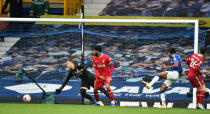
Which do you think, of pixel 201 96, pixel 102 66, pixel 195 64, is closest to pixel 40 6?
pixel 102 66

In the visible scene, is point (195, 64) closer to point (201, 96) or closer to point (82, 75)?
→ point (201, 96)

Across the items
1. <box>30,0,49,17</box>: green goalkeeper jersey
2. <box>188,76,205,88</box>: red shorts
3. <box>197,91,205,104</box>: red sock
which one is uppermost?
<box>30,0,49,17</box>: green goalkeeper jersey

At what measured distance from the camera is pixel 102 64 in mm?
8930

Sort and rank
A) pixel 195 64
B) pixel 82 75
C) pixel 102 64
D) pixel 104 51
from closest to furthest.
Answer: pixel 102 64 → pixel 195 64 → pixel 82 75 → pixel 104 51

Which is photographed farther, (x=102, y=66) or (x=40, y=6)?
(x=40, y=6)

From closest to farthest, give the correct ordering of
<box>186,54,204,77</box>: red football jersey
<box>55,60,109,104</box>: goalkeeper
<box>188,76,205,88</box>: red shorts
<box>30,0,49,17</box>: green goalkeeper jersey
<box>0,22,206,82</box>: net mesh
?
<box>186,54,204,77</box>: red football jersey → <box>188,76,205,88</box>: red shorts → <box>55,60,109,104</box>: goalkeeper → <box>0,22,206,82</box>: net mesh → <box>30,0,49,17</box>: green goalkeeper jersey

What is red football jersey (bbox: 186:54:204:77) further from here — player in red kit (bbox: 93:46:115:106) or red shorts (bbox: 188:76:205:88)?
player in red kit (bbox: 93:46:115:106)

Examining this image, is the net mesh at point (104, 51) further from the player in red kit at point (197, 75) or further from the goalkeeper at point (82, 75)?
the player in red kit at point (197, 75)

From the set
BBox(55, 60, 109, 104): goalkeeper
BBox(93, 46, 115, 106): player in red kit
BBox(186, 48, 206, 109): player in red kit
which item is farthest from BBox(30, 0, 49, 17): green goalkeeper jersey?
BBox(186, 48, 206, 109): player in red kit

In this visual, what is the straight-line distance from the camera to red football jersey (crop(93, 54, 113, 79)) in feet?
29.2

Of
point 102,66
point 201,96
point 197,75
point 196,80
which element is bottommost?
point 201,96

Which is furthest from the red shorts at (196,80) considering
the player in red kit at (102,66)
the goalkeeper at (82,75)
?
the goalkeeper at (82,75)

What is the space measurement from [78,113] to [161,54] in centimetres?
453

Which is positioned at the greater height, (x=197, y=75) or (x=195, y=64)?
(x=195, y=64)
